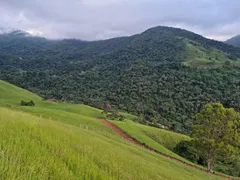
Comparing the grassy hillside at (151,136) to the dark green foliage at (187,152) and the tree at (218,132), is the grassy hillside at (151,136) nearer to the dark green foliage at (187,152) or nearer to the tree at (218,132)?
the dark green foliage at (187,152)

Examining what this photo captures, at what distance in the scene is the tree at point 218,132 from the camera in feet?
98.0

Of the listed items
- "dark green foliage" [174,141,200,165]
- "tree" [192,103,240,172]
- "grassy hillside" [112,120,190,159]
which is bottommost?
"dark green foliage" [174,141,200,165]

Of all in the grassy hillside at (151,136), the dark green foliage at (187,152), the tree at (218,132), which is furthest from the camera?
the dark green foliage at (187,152)

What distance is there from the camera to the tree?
29.9m

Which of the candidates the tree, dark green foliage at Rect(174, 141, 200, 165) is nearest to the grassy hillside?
dark green foliage at Rect(174, 141, 200, 165)

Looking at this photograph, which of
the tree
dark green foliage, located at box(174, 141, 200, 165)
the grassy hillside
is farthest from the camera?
dark green foliage, located at box(174, 141, 200, 165)

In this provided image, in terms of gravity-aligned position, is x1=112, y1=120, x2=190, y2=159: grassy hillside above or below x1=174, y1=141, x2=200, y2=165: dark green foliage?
above

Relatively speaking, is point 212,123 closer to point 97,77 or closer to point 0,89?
point 0,89

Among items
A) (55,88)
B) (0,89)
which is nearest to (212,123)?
(0,89)

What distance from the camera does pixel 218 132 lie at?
31.0m

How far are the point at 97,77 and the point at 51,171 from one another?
161 m

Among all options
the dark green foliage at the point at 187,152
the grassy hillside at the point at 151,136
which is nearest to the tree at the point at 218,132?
the grassy hillside at the point at 151,136

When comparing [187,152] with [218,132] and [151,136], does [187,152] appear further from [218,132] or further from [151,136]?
[218,132]

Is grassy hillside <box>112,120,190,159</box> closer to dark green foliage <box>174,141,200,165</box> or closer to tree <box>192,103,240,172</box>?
dark green foliage <box>174,141,200,165</box>
